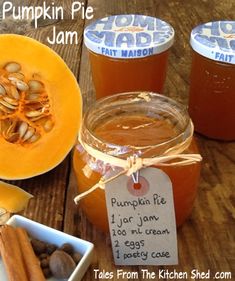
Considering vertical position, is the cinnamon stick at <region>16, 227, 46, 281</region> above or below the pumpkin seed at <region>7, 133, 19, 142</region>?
below

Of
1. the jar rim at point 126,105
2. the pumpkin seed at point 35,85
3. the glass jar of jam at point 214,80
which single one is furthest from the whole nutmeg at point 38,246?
the glass jar of jam at point 214,80

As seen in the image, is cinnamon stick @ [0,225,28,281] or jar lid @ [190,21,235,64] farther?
jar lid @ [190,21,235,64]

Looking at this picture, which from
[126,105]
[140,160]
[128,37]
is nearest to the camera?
[140,160]

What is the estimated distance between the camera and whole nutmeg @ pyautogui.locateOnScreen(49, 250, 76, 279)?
22.0 inches

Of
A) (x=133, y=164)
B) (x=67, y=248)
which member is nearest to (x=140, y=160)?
(x=133, y=164)

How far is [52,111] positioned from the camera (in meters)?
0.72

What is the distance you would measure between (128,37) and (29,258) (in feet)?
1.14

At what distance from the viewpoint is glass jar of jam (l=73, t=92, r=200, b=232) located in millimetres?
580

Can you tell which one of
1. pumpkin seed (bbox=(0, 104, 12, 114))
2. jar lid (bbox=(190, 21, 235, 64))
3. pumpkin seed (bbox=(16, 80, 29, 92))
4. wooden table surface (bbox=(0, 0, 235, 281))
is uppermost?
jar lid (bbox=(190, 21, 235, 64))

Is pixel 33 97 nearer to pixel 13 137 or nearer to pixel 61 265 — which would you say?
pixel 13 137

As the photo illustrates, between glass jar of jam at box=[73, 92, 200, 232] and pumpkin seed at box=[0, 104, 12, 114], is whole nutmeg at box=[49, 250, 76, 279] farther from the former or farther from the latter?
pumpkin seed at box=[0, 104, 12, 114]

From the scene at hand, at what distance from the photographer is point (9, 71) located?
731 mm

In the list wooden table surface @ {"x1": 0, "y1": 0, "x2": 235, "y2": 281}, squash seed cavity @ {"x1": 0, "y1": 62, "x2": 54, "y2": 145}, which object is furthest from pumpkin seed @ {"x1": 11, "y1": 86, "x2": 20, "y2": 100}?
wooden table surface @ {"x1": 0, "y1": 0, "x2": 235, "y2": 281}

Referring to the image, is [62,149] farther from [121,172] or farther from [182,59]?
[182,59]
